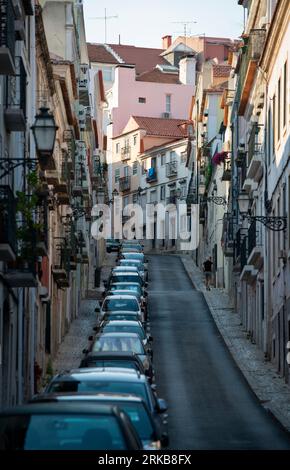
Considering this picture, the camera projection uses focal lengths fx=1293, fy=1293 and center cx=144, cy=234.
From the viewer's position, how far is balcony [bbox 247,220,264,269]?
42.9 meters

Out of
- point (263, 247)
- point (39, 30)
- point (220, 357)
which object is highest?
point (39, 30)

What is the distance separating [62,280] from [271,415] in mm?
16813

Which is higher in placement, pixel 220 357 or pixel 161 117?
pixel 161 117

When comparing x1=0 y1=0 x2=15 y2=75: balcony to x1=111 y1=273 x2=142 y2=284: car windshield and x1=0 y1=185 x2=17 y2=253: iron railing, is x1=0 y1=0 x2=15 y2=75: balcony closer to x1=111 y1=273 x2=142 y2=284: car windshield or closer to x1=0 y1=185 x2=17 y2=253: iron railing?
x1=0 y1=185 x2=17 y2=253: iron railing

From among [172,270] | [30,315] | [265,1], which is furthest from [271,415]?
[172,270]

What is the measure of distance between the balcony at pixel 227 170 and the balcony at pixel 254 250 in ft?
49.9

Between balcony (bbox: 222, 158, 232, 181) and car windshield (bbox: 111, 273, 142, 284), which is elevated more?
balcony (bbox: 222, 158, 232, 181)

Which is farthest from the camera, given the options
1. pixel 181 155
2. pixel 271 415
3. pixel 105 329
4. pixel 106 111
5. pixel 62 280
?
pixel 106 111

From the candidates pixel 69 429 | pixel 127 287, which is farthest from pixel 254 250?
pixel 69 429

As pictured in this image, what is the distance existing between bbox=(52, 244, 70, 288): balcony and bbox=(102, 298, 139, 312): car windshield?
5.58 ft

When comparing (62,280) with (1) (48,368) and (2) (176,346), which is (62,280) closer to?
(2) (176,346)

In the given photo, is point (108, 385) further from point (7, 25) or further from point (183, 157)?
point (183, 157)

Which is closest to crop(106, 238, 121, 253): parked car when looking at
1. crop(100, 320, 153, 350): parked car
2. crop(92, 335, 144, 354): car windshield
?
crop(100, 320, 153, 350): parked car

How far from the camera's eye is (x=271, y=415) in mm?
28188
